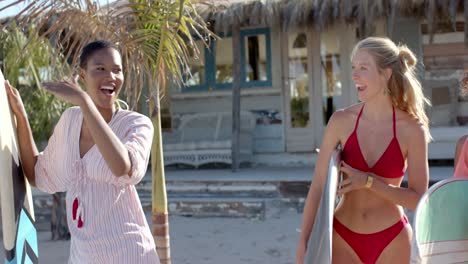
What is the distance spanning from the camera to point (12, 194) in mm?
2438

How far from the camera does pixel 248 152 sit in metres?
11.7

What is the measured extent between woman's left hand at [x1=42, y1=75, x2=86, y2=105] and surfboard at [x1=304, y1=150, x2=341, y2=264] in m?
1.02

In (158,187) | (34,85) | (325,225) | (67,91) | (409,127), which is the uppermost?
(67,91)

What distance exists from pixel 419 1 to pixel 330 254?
25.1 feet

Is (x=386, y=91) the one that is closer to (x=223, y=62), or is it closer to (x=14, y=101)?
(x=14, y=101)

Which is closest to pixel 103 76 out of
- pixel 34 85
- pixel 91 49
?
pixel 91 49

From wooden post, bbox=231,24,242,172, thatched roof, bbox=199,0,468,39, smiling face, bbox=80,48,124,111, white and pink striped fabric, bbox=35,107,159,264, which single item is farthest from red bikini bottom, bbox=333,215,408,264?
wooden post, bbox=231,24,242,172

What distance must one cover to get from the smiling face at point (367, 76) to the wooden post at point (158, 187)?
5.61 feet

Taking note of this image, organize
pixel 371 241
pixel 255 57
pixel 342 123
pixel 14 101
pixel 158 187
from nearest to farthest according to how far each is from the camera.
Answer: pixel 14 101
pixel 371 241
pixel 342 123
pixel 158 187
pixel 255 57

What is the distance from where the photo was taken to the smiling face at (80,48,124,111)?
235cm

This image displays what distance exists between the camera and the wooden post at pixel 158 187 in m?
4.23

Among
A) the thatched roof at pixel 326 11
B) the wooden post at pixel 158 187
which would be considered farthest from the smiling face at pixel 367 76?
the thatched roof at pixel 326 11

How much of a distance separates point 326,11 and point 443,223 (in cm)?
790

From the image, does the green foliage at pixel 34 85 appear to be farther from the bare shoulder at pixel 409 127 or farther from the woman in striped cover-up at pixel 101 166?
the bare shoulder at pixel 409 127
